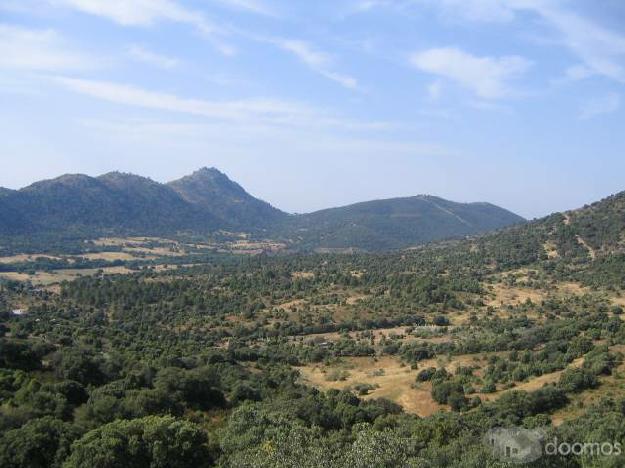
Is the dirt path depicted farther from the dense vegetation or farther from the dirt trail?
the dense vegetation

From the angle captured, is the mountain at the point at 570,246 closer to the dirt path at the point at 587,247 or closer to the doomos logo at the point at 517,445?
the dirt path at the point at 587,247

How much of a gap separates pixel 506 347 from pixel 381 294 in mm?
32950

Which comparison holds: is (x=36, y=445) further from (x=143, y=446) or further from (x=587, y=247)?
(x=587, y=247)

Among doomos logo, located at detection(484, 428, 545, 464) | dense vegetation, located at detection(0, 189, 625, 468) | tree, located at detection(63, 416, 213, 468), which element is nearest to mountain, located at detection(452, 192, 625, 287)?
dense vegetation, located at detection(0, 189, 625, 468)

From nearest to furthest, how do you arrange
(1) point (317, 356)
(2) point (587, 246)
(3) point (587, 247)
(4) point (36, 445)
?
1. (4) point (36, 445)
2. (1) point (317, 356)
3. (3) point (587, 247)
4. (2) point (587, 246)

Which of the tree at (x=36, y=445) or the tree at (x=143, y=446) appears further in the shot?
the tree at (x=36, y=445)

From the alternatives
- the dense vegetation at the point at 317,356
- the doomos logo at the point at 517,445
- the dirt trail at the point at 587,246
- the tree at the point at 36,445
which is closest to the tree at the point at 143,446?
the dense vegetation at the point at 317,356

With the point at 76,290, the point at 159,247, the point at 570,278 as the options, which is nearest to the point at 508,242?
the point at 570,278

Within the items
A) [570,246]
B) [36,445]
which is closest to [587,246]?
[570,246]

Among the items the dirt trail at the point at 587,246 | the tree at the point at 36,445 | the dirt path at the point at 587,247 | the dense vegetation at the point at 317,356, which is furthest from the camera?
the dirt trail at the point at 587,246

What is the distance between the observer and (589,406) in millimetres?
27000

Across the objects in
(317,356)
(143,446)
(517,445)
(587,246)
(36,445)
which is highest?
(587,246)

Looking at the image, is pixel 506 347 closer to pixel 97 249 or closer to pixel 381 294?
pixel 381 294

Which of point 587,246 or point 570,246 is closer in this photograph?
point 587,246
